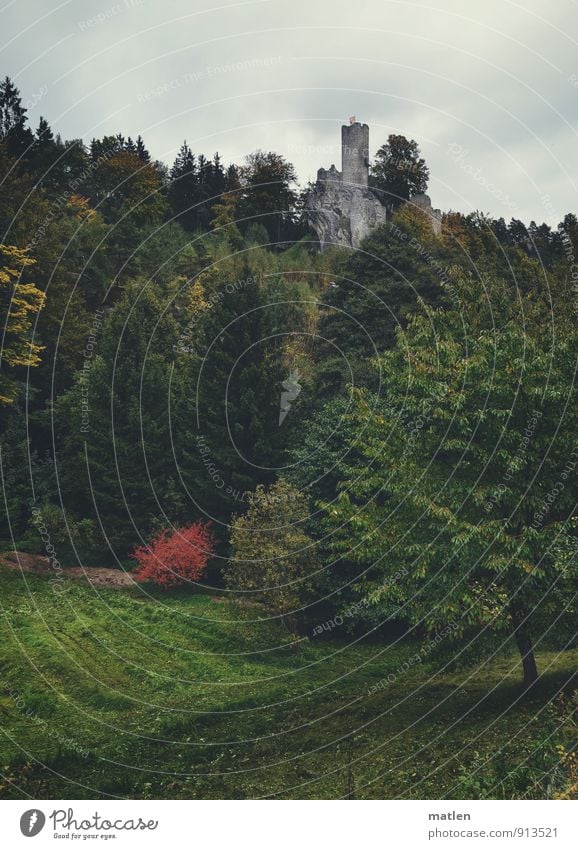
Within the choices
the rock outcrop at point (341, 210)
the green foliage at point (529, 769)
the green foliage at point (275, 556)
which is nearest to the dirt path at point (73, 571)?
the green foliage at point (275, 556)

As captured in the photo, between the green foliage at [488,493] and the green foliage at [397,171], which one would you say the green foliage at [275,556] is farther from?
the green foliage at [397,171]

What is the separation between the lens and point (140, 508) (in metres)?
46.0

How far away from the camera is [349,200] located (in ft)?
286

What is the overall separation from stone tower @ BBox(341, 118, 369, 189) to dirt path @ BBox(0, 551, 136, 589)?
53722mm

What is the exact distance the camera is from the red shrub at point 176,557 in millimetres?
42250

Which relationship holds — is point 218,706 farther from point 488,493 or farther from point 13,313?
point 13,313

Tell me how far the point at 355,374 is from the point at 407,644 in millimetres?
13497

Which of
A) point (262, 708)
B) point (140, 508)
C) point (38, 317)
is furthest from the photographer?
point (38, 317)

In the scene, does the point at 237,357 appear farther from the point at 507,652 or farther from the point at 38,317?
the point at 507,652

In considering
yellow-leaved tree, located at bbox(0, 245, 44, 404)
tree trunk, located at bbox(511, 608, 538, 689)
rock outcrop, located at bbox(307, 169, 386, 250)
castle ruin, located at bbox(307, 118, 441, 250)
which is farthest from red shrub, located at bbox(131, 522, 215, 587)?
rock outcrop, located at bbox(307, 169, 386, 250)

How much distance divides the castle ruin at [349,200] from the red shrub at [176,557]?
153ft

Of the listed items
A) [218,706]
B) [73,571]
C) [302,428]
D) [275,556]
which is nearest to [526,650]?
[218,706]

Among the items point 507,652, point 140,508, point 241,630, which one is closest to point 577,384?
point 507,652
